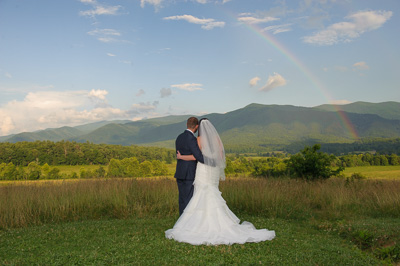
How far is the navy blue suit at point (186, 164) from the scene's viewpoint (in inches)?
286

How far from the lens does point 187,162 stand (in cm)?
759

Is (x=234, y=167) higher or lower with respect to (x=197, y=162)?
lower

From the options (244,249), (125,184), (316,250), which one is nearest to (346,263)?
(316,250)

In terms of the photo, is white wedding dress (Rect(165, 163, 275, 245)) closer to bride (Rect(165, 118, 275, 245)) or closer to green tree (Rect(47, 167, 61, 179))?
bride (Rect(165, 118, 275, 245))

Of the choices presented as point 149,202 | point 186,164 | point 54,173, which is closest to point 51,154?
point 54,173

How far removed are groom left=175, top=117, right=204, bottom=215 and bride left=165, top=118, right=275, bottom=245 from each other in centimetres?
15

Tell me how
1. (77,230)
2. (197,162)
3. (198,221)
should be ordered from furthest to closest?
(77,230), (197,162), (198,221)

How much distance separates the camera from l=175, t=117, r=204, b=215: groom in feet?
23.8

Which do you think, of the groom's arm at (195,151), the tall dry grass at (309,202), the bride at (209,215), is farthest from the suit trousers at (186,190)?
the tall dry grass at (309,202)

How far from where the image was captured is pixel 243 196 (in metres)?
11.5

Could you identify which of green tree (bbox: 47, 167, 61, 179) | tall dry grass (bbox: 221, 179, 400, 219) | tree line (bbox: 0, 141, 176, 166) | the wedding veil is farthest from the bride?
tree line (bbox: 0, 141, 176, 166)

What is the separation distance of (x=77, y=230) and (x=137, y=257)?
317 cm

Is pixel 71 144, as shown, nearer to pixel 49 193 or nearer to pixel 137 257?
pixel 49 193

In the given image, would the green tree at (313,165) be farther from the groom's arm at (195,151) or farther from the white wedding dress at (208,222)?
the groom's arm at (195,151)
